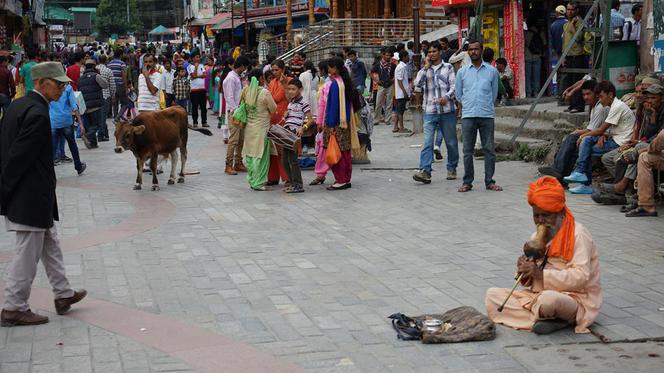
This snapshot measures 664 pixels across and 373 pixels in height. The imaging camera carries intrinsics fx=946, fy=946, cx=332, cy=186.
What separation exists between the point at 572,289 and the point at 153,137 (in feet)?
26.8

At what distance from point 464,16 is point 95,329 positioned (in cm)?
1956

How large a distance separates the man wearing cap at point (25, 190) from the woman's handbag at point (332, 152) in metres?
6.41

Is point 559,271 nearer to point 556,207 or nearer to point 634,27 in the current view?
point 556,207

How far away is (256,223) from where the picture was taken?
10.6 m

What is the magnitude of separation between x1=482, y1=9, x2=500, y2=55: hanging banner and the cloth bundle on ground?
54.0 ft

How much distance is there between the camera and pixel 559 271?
6.26m

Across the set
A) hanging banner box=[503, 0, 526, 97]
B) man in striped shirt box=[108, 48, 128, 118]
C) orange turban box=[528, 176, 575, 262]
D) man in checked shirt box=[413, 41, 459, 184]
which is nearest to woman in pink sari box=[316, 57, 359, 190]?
man in checked shirt box=[413, 41, 459, 184]

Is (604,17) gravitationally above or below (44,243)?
above

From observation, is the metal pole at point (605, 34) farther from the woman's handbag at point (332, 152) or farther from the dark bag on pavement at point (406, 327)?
the dark bag on pavement at point (406, 327)

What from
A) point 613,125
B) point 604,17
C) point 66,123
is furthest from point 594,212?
point 66,123

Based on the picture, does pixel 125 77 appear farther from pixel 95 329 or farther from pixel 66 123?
pixel 95 329

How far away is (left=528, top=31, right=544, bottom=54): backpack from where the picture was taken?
2091cm

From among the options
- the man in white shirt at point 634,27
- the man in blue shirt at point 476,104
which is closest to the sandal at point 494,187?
the man in blue shirt at point 476,104

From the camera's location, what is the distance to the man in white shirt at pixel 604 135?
37.3 ft
